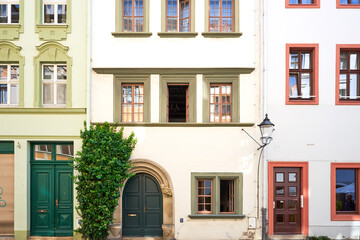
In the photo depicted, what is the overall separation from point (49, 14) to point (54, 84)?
102 inches

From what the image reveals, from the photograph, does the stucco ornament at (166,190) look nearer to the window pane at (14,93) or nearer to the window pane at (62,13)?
the window pane at (14,93)

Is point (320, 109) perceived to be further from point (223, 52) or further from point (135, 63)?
point (135, 63)

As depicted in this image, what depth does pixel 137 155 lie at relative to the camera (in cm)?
1023

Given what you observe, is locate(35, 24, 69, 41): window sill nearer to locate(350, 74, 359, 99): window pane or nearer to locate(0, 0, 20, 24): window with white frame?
→ locate(0, 0, 20, 24): window with white frame

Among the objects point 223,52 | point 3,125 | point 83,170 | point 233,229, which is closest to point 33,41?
point 3,125

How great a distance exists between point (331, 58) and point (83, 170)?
9.47m

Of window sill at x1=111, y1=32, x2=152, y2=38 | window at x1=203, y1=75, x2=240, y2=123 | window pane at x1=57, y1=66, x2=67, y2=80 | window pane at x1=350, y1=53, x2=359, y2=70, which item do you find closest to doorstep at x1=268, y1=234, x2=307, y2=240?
window at x1=203, y1=75, x2=240, y2=123

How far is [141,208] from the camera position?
34.1 ft

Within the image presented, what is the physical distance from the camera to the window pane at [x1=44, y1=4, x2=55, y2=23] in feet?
34.9

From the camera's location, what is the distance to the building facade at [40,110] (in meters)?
10.3

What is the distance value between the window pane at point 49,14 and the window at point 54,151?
4562mm

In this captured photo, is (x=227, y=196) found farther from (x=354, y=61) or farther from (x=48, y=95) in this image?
(x=48, y=95)

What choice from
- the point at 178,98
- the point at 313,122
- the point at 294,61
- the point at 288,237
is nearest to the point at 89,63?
the point at 178,98

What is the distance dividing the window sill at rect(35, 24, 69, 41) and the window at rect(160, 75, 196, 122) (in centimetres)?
389
